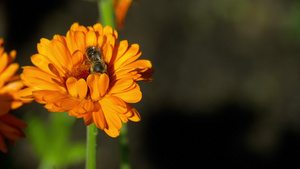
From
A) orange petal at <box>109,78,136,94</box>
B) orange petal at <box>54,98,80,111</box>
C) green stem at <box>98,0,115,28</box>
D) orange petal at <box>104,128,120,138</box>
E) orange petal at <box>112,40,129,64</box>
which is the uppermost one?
green stem at <box>98,0,115,28</box>

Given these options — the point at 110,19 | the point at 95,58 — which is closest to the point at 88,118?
the point at 95,58

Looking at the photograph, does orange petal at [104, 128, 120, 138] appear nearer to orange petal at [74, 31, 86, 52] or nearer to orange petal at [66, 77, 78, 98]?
orange petal at [66, 77, 78, 98]

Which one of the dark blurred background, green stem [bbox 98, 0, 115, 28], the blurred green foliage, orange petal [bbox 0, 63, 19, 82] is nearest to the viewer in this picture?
orange petal [bbox 0, 63, 19, 82]

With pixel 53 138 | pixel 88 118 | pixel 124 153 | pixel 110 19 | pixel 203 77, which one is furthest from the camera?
pixel 203 77

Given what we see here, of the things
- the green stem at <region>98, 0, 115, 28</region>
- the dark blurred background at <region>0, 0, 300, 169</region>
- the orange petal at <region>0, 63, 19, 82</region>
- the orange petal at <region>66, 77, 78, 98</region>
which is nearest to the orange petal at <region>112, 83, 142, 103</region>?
the orange petal at <region>66, 77, 78, 98</region>

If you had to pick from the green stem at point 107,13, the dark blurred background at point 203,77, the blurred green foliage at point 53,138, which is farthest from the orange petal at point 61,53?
the dark blurred background at point 203,77

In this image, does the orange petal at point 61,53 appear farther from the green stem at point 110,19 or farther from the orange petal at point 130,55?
the green stem at point 110,19

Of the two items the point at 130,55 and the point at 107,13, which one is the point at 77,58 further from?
the point at 107,13

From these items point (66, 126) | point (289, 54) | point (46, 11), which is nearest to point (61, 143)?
point (66, 126)
